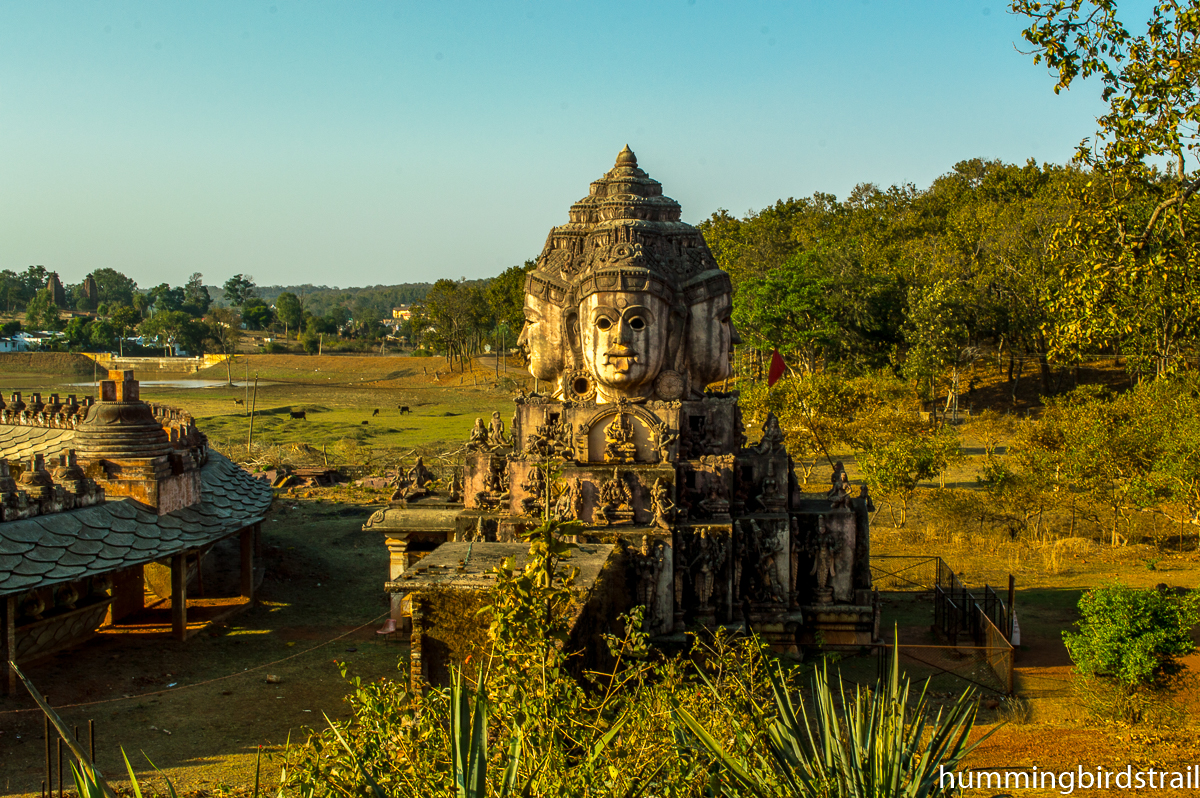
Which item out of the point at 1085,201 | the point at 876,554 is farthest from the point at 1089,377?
the point at 1085,201

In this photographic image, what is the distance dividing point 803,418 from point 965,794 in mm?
22225

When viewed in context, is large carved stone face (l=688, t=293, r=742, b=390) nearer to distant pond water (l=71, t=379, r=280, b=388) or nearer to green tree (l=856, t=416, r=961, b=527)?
green tree (l=856, t=416, r=961, b=527)

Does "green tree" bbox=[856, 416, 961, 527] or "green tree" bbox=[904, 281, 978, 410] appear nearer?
"green tree" bbox=[856, 416, 961, 527]

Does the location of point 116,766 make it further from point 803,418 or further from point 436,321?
point 436,321

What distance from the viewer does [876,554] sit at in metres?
27.0

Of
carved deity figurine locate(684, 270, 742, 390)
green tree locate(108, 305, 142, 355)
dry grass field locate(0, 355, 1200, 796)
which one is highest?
green tree locate(108, 305, 142, 355)

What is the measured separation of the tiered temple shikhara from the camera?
53.3 ft

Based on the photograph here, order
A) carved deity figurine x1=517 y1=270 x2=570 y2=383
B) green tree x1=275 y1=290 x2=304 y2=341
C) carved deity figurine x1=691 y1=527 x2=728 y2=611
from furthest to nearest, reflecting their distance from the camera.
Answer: green tree x1=275 y1=290 x2=304 y2=341, carved deity figurine x1=517 y1=270 x2=570 y2=383, carved deity figurine x1=691 y1=527 x2=728 y2=611

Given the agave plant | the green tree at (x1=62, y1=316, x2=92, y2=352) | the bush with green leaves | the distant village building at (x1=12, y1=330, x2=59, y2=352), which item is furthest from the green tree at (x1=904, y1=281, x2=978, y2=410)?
the distant village building at (x1=12, y1=330, x2=59, y2=352)

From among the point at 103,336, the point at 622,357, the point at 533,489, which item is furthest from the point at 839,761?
the point at 103,336

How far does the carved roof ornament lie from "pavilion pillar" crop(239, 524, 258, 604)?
735 cm

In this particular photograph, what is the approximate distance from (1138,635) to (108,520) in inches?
687

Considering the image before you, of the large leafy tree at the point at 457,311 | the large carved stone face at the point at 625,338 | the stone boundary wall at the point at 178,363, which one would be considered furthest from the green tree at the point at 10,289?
the large carved stone face at the point at 625,338

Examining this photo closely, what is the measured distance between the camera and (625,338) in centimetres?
1878
